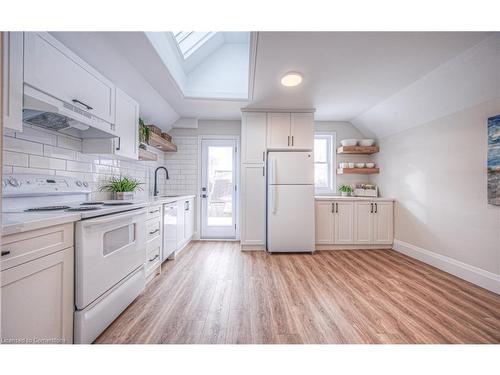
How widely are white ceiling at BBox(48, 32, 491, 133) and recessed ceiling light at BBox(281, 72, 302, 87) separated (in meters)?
0.08

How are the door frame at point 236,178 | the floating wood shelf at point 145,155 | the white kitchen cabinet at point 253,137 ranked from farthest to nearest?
the door frame at point 236,178
the white kitchen cabinet at point 253,137
the floating wood shelf at point 145,155

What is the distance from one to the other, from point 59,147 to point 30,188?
1.55 ft

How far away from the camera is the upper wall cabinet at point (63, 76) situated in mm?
1257

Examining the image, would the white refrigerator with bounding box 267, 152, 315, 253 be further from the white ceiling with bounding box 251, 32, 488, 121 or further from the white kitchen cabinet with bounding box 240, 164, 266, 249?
the white ceiling with bounding box 251, 32, 488, 121

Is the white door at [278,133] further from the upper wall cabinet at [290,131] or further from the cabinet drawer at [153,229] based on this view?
the cabinet drawer at [153,229]

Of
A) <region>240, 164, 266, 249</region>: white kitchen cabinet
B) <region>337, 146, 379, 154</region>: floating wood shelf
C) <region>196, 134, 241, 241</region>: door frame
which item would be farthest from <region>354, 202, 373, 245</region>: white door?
<region>196, 134, 241, 241</region>: door frame

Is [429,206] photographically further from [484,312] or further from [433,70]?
[433,70]

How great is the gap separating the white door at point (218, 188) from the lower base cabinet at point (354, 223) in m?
1.64

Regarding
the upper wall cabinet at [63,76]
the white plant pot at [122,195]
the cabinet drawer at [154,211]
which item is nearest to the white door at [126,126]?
the upper wall cabinet at [63,76]

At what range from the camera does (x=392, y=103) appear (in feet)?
10.1

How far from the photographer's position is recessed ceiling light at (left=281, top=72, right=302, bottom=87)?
242cm

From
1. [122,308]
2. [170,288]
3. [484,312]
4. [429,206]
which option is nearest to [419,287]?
[484,312]

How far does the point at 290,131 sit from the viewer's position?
3.47 m

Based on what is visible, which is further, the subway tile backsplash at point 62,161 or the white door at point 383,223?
the white door at point 383,223
